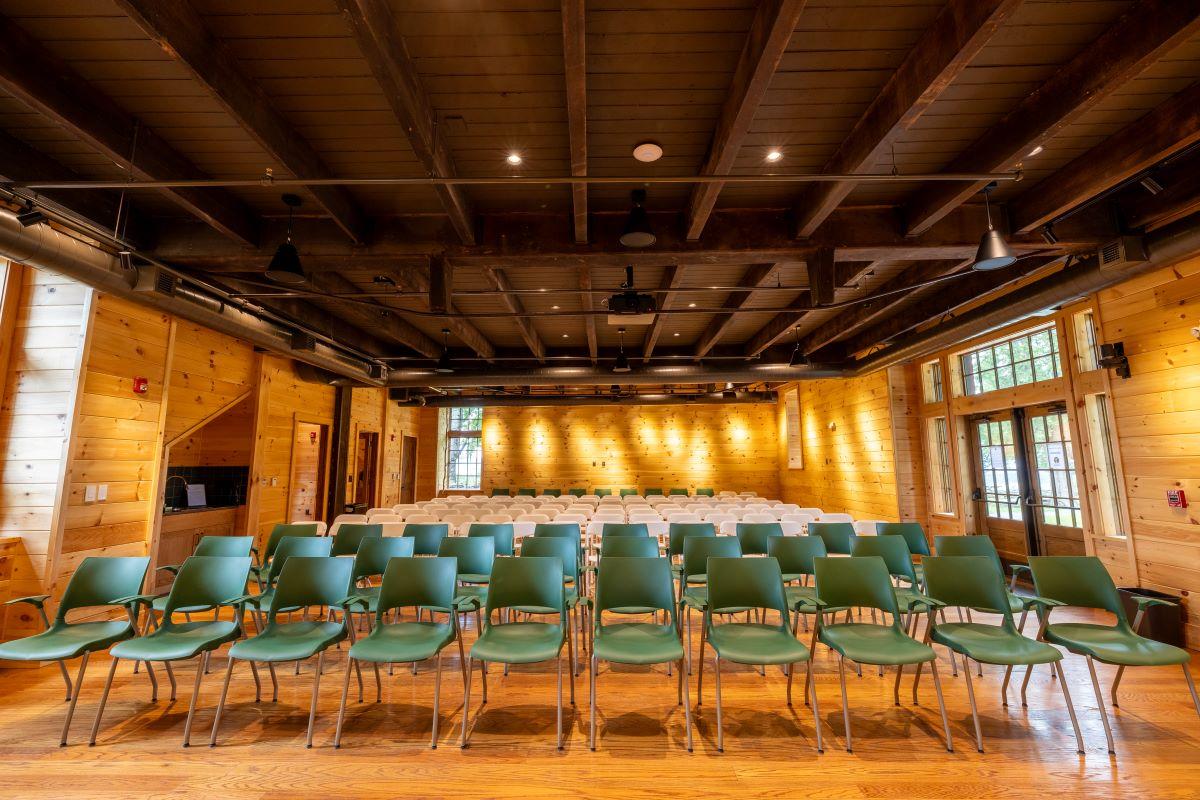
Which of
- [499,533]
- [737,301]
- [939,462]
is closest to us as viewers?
[499,533]

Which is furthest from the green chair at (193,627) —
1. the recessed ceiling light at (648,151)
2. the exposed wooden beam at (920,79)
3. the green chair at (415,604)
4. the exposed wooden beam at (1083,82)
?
the exposed wooden beam at (1083,82)

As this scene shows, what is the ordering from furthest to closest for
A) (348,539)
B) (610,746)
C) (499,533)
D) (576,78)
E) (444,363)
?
(444,363) < (499,533) < (348,539) < (610,746) < (576,78)

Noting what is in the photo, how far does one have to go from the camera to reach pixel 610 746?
310 centimetres

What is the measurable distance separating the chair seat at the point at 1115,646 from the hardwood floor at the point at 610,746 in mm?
526

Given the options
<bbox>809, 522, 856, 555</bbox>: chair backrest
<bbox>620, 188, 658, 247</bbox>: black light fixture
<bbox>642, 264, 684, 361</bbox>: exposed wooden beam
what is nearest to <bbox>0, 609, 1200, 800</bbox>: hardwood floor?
<bbox>809, 522, 856, 555</bbox>: chair backrest

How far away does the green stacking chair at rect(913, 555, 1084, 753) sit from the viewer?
301 cm

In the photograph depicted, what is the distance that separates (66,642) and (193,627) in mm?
643

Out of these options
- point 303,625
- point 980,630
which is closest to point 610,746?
point 303,625

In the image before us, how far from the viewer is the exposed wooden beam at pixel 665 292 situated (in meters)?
5.78

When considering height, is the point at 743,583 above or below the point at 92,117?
below

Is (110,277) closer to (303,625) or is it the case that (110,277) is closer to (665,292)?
(303,625)

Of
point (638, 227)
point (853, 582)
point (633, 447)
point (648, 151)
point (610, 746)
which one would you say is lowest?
point (610, 746)

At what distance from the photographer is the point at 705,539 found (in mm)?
4988

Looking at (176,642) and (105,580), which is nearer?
(176,642)
